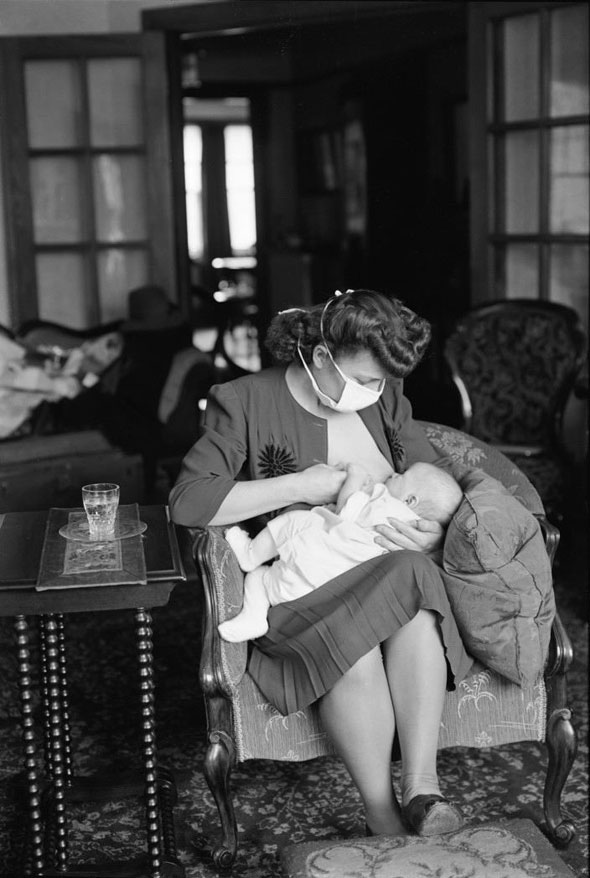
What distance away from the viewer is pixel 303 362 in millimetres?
2451

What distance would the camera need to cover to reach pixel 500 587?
2232 millimetres

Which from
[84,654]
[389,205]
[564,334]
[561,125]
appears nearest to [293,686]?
[84,654]

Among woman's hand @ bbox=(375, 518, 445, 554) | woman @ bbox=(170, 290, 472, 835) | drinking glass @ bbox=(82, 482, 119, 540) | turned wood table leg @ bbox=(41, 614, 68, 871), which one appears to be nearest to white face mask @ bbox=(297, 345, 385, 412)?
woman @ bbox=(170, 290, 472, 835)

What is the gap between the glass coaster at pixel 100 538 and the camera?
7.21 feet

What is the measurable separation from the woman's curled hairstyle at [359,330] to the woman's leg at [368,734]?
0.65 m

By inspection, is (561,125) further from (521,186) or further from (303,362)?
(303,362)

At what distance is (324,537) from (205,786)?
78cm

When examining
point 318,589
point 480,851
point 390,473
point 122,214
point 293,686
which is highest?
point 122,214

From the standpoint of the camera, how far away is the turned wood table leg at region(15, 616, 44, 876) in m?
2.02

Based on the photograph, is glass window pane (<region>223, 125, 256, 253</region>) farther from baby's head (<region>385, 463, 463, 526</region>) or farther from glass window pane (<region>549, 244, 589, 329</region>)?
baby's head (<region>385, 463, 463, 526</region>)

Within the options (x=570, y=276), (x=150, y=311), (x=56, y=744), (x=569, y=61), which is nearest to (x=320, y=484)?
(x=56, y=744)

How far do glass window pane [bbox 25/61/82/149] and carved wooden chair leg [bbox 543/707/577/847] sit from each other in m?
2.96

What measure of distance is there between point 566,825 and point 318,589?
0.77 metres

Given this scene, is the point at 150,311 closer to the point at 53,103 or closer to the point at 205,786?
the point at 53,103
